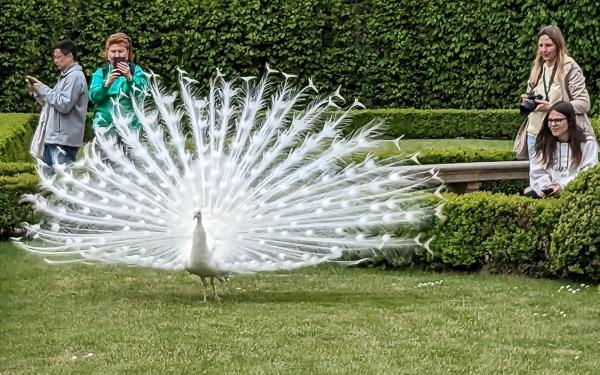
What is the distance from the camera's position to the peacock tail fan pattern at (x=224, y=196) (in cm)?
704

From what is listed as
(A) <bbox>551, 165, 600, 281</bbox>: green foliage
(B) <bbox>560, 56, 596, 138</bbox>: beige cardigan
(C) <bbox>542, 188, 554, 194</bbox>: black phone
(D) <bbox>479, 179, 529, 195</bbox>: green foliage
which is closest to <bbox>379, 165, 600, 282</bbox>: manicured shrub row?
(A) <bbox>551, 165, 600, 281</bbox>: green foliage

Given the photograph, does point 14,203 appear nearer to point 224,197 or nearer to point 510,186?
point 224,197

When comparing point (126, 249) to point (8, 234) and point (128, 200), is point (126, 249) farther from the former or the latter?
point (8, 234)

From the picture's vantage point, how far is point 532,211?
8.16 metres

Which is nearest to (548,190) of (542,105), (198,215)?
(542,105)

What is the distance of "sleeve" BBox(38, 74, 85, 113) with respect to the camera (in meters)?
10.3

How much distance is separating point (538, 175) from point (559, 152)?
0.27 meters

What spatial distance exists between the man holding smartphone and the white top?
442 cm

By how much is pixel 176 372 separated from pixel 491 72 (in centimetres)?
1584

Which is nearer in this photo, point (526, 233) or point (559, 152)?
point (526, 233)

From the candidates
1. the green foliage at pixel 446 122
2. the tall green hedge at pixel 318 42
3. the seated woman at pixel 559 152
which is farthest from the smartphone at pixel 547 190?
the tall green hedge at pixel 318 42

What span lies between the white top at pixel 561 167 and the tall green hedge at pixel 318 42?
435 inches

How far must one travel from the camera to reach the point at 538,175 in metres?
9.02

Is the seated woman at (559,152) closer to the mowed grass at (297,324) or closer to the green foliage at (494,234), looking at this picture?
the green foliage at (494,234)
